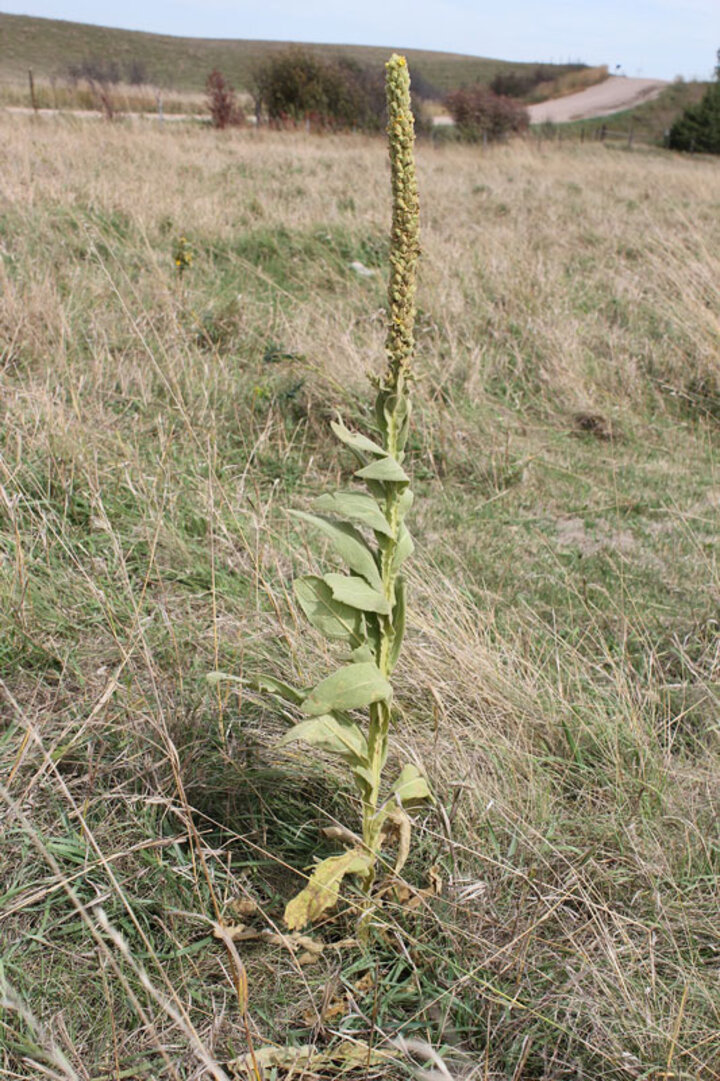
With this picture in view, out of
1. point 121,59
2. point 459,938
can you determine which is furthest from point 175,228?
point 121,59

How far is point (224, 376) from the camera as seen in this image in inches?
153

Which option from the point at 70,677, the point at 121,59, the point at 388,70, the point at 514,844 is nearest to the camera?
the point at 388,70

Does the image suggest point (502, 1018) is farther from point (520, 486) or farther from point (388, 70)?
point (520, 486)

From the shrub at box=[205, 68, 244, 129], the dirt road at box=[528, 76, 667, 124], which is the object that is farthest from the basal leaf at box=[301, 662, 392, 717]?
the dirt road at box=[528, 76, 667, 124]

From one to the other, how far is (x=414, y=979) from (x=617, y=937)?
1.28ft

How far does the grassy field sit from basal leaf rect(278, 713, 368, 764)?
0.22 metres

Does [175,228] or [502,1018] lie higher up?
[175,228]

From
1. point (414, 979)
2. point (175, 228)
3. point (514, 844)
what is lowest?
point (414, 979)

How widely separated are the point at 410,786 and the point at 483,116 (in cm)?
2410

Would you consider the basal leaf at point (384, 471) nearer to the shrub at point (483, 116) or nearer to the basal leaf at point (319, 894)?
the basal leaf at point (319, 894)

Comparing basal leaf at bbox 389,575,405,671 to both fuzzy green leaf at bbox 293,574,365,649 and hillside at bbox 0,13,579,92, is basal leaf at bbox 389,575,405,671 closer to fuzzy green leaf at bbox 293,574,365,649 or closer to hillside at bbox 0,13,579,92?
fuzzy green leaf at bbox 293,574,365,649

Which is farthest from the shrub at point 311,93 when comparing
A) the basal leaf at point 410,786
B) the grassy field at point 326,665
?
the basal leaf at point 410,786

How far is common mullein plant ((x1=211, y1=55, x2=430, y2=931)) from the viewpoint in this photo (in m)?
1.30

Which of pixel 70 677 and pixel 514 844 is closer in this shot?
pixel 514 844
